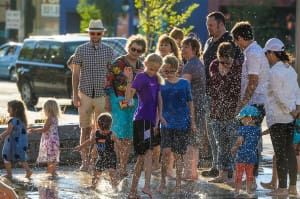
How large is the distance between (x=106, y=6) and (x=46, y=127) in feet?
121

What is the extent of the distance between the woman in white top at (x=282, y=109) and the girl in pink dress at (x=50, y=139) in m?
2.72

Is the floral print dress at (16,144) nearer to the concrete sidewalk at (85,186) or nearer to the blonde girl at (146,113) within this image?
the concrete sidewalk at (85,186)

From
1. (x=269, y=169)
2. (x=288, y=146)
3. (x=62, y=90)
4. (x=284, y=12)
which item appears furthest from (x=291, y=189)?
(x=284, y=12)

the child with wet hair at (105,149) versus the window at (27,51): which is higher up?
the window at (27,51)

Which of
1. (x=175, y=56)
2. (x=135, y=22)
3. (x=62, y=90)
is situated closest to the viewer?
(x=175, y=56)

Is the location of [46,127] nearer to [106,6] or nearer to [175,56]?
[175,56]

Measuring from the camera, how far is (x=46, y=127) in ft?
38.3

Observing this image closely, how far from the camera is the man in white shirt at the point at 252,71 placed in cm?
1062

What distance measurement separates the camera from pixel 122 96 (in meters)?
11.3

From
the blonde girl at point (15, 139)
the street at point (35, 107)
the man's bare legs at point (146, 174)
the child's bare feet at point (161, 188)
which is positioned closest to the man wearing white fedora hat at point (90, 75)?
the blonde girl at point (15, 139)

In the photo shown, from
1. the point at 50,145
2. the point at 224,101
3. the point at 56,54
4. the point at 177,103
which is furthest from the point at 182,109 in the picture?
the point at 56,54

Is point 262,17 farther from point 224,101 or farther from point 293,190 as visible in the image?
point 293,190

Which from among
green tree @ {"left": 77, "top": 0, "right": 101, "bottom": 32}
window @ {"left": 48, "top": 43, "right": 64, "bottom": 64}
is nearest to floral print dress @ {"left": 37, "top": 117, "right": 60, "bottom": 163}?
window @ {"left": 48, "top": 43, "right": 64, "bottom": 64}

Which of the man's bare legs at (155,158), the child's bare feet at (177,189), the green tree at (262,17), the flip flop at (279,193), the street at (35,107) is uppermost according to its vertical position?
the green tree at (262,17)
